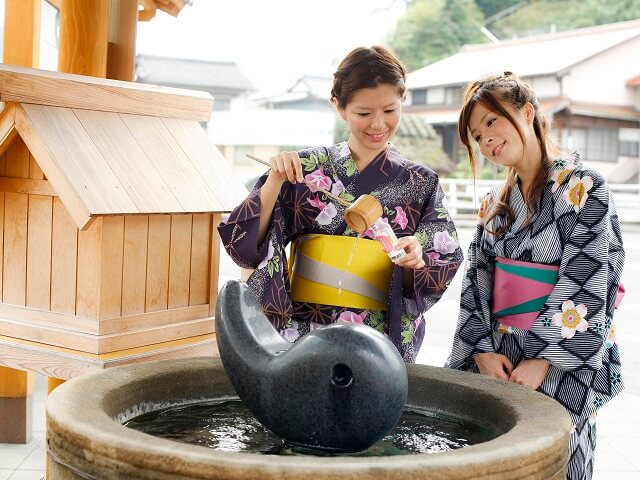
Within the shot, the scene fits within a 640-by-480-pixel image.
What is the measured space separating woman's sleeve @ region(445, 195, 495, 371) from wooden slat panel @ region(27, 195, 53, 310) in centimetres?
139

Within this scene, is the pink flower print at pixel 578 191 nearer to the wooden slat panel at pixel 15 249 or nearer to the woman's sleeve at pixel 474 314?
the woman's sleeve at pixel 474 314

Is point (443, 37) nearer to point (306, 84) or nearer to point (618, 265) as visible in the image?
point (306, 84)

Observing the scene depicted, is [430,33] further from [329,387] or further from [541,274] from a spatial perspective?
[329,387]

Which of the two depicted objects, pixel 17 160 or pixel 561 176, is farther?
pixel 17 160

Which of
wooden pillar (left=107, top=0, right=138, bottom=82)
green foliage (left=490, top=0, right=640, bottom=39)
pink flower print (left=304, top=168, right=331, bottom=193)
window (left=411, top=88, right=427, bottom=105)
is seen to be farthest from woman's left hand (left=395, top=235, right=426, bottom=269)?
green foliage (left=490, top=0, right=640, bottom=39)

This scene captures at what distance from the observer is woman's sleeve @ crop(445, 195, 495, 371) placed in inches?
103

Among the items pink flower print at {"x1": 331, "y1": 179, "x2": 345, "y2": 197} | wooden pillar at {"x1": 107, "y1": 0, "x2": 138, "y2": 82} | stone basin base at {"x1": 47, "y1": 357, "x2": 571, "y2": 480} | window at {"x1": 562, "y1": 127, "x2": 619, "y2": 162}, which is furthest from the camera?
window at {"x1": 562, "y1": 127, "x2": 619, "y2": 162}

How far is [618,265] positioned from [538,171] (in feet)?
1.25

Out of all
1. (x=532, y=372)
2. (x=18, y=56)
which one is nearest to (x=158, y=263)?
(x=532, y=372)

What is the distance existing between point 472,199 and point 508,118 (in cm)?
1642

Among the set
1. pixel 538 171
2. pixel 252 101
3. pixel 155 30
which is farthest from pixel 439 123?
pixel 538 171

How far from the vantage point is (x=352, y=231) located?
257 cm

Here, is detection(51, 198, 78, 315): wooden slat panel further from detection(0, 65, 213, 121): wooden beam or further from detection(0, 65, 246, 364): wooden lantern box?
detection(0, 65, 213, 121): wooden beam

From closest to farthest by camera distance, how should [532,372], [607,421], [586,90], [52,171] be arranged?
[532,372] < [52,171] < [607,421] < [586,90]
